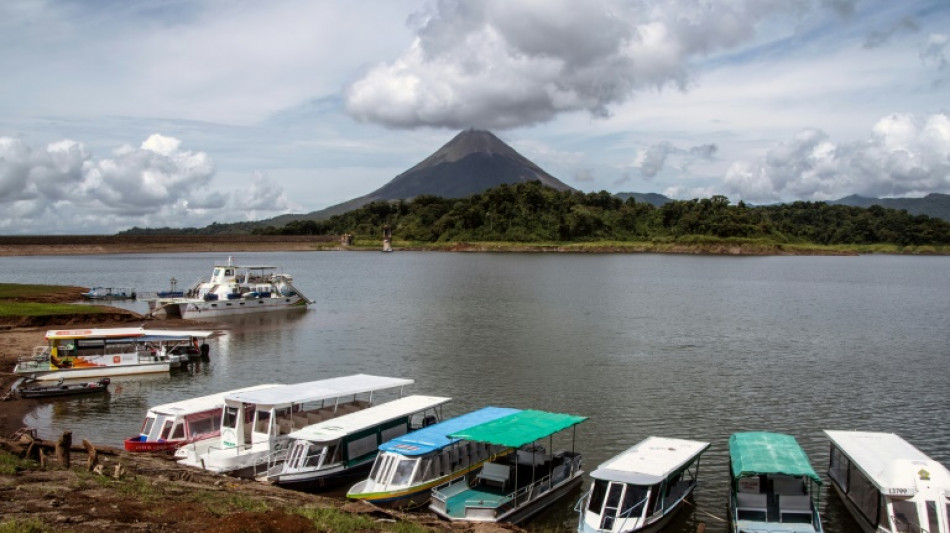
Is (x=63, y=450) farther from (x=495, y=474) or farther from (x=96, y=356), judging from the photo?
(x=96, y=356)

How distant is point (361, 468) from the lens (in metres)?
24.5

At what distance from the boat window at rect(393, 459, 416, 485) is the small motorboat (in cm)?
2430

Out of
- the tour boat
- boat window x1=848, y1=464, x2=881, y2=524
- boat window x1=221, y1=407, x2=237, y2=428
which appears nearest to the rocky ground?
boat window x1=221, y1=407, x2=237, y2=428

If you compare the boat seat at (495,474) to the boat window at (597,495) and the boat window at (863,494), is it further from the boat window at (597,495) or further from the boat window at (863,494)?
the boat window at (863,494)

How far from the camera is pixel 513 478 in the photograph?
23062mm

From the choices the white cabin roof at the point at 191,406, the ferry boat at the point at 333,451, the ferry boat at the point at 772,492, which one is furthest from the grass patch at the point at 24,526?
the ferry boat at the point at 772,492

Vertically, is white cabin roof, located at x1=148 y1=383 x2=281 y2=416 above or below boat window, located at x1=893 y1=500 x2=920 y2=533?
above

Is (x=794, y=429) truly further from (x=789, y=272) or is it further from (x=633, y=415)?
(x=789, y=272)

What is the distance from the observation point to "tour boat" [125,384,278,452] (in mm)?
26656

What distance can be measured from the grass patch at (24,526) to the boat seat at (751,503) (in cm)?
1777

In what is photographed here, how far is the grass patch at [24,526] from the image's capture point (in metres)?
12.9

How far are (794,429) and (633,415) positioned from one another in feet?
23.1

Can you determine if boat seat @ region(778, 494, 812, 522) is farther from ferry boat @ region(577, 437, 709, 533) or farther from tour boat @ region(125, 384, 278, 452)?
tour boat @ region(125, 384, 278, 452)

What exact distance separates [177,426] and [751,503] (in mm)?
21172
